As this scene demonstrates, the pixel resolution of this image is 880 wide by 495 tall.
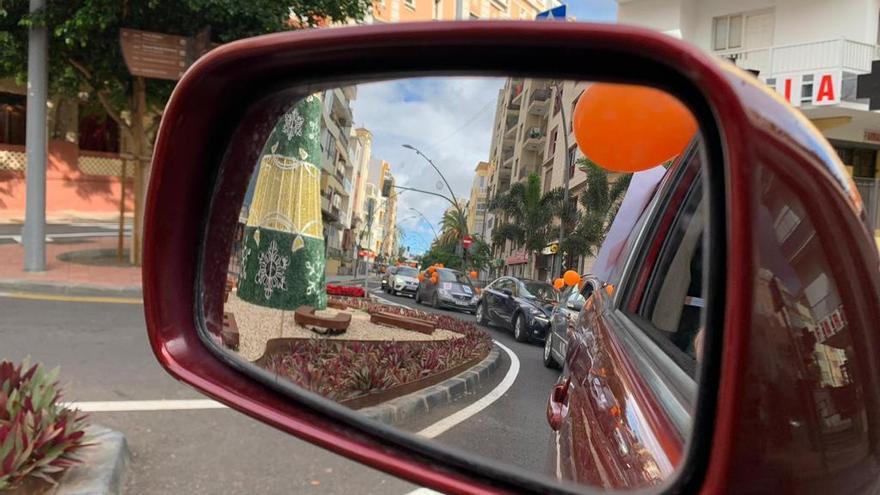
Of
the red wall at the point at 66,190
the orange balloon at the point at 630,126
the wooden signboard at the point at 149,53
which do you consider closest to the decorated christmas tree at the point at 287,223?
the orange balloon at the point at 630,126

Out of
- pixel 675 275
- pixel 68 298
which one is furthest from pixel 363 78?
pixel 68 298

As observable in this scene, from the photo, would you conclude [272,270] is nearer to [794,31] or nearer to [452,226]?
[452,226]

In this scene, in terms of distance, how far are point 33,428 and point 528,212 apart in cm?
282

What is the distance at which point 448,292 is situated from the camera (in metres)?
1.08

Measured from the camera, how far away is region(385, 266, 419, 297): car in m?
1.17

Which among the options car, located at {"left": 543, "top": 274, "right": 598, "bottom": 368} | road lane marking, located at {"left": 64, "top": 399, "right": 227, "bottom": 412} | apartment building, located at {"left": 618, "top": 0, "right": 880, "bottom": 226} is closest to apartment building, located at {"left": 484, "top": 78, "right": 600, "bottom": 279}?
car, located at {"left": 543, "top": 274, "right": 598, "bottom": 368}

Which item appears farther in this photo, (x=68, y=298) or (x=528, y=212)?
(x=68, y=298)

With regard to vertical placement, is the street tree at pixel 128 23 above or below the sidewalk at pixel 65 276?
above

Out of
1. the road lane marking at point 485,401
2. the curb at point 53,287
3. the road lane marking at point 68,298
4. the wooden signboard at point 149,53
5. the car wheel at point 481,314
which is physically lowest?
the road lane marking at point 68,298

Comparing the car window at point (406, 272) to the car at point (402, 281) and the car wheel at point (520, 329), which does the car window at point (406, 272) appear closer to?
the car at point (402, 281)

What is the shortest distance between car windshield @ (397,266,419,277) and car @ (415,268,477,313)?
0.04 meters

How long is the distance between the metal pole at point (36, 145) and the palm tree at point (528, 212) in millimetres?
12965

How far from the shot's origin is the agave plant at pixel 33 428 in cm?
269

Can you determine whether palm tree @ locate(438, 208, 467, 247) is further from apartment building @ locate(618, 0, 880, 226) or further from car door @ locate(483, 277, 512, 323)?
apartment building @ locate(618, 0, 880, 226)
